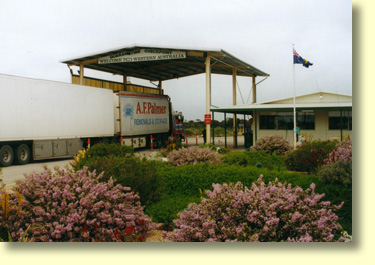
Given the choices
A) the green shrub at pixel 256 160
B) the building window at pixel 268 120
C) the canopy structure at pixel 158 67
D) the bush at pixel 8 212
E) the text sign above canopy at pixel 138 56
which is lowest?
the bush at pixel 8 212

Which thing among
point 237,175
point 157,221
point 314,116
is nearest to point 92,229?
point 157,221

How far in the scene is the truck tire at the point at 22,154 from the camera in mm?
10930

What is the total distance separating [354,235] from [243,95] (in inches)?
153

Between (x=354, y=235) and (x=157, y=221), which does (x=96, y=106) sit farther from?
(x=354, y=235)

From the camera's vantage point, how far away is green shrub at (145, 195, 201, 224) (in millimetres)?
5732

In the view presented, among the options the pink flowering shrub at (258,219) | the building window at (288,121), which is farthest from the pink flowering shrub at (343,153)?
the pink flowering shrub at (258,219)

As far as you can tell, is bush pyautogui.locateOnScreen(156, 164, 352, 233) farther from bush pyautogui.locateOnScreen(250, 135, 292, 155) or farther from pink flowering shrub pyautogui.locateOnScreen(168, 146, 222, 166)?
bush pyautogui.locateOnScreen(250, 135, 292, 155)

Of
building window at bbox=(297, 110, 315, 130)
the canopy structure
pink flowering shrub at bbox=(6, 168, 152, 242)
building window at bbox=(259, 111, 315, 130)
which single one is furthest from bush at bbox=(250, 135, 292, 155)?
pink flowering shrub at bbox=(6, 168, 152, 242)

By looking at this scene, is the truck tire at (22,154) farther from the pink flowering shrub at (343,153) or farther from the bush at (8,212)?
the pink flowering shrub at (343,153)

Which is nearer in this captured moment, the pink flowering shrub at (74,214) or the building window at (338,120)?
the pink flowering shrub at (74,214)

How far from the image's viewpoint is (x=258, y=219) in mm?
4316

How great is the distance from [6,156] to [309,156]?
28.5ft

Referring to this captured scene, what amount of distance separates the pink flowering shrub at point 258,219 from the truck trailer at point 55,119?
4.26 m

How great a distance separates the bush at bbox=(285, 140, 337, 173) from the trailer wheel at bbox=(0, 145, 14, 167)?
7.91 m
